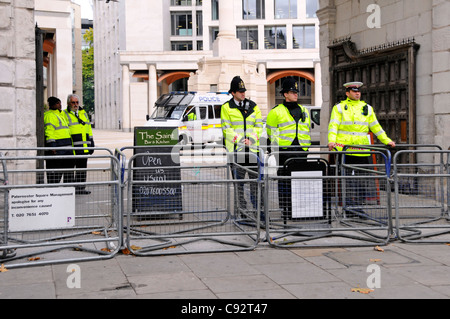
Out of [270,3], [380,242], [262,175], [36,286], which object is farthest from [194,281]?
Result: [270,3]

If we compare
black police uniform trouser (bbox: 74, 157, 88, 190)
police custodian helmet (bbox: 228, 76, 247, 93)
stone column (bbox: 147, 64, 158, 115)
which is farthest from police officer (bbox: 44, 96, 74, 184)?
stone column (bbox: 147, 64, 158, 115)

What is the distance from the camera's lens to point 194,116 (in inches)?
1062

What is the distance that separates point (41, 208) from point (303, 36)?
5389cm

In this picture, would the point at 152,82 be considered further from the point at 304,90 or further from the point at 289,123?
the point at 289,123

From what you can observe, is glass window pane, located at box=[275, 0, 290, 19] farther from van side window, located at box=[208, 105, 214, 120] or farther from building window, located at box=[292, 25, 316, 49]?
van side window, located at box=[208, 105, 214, 120]

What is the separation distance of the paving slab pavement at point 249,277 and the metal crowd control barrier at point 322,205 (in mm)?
394

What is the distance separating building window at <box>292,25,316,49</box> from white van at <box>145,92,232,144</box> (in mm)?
32535

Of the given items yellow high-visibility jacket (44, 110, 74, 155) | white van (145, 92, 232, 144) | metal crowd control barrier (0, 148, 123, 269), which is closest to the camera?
metal crowd control barrier (0, 148, 123, 269)

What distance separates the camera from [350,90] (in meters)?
9.27

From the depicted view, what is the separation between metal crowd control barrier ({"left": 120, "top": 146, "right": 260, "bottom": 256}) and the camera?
23.7ft

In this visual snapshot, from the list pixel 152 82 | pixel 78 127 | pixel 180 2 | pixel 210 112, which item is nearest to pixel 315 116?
pixel 210 112

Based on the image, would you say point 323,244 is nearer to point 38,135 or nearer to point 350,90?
point 350,90

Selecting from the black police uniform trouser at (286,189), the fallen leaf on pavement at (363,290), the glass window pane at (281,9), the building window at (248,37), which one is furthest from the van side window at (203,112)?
the glass window pane at (281,9)

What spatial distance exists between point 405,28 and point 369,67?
3.60ft
